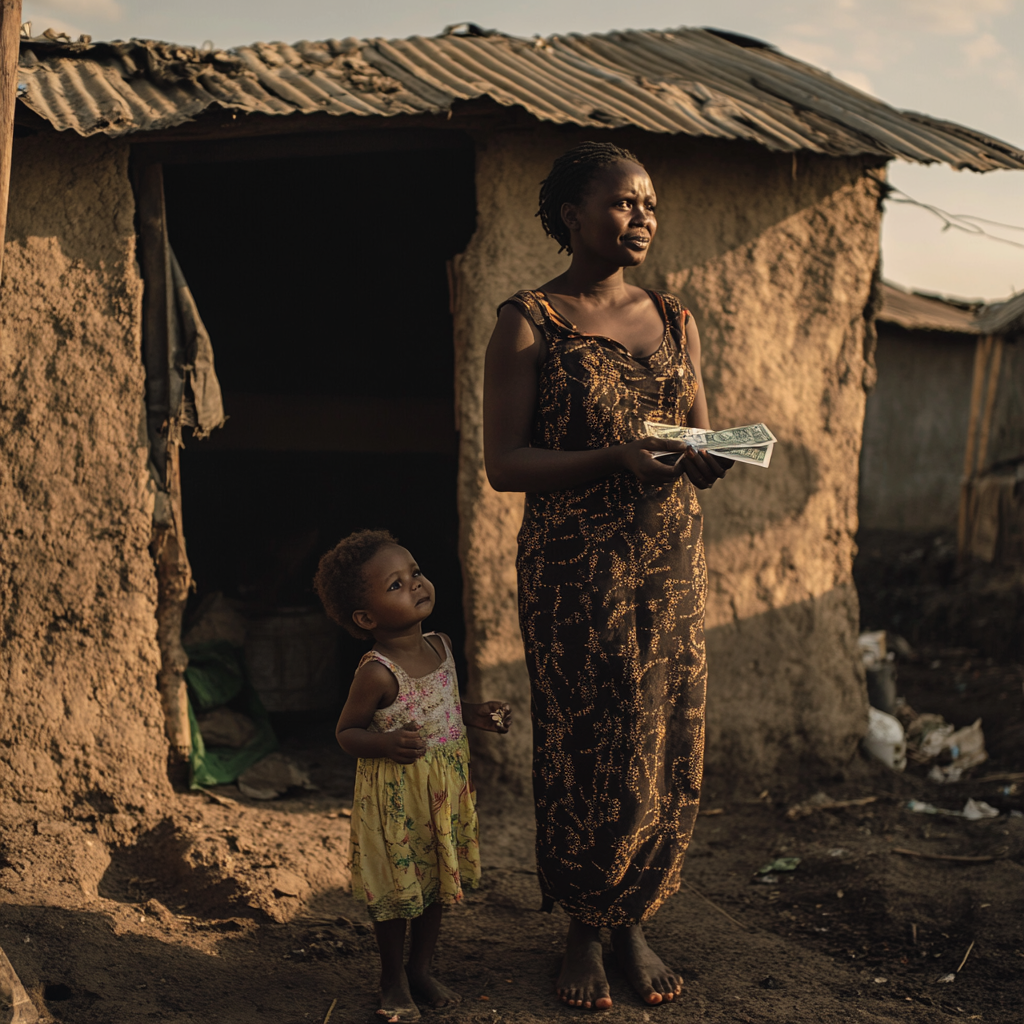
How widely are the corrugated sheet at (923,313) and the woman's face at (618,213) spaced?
868 cm

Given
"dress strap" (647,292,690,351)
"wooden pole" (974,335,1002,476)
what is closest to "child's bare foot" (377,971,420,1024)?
"dress strap" (647,292,690,351)

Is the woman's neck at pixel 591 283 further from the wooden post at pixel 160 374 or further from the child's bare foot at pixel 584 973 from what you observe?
the wooden post at pixel 160 374

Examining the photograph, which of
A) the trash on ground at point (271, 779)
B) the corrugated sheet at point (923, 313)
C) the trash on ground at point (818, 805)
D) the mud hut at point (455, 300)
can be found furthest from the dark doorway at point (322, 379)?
the corrugated sheet at point (923, 313)

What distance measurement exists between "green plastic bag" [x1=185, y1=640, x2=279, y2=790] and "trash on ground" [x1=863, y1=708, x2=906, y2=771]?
270cm

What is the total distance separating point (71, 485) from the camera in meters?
3.67

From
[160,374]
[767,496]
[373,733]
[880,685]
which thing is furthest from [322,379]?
[373,733]

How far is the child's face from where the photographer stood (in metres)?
2.35

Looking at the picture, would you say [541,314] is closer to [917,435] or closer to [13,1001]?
[13,1001]

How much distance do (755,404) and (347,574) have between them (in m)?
2.42

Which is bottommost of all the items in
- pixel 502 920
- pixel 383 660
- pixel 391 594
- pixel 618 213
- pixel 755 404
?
pixel 502 920

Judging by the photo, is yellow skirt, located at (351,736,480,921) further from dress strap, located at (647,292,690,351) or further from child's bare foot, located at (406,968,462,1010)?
dress strap, located at (647,292,690,351)

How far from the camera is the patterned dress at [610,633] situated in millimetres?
2410

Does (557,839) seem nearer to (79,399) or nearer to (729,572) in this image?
(729,572)

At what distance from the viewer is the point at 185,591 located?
12.7ft
